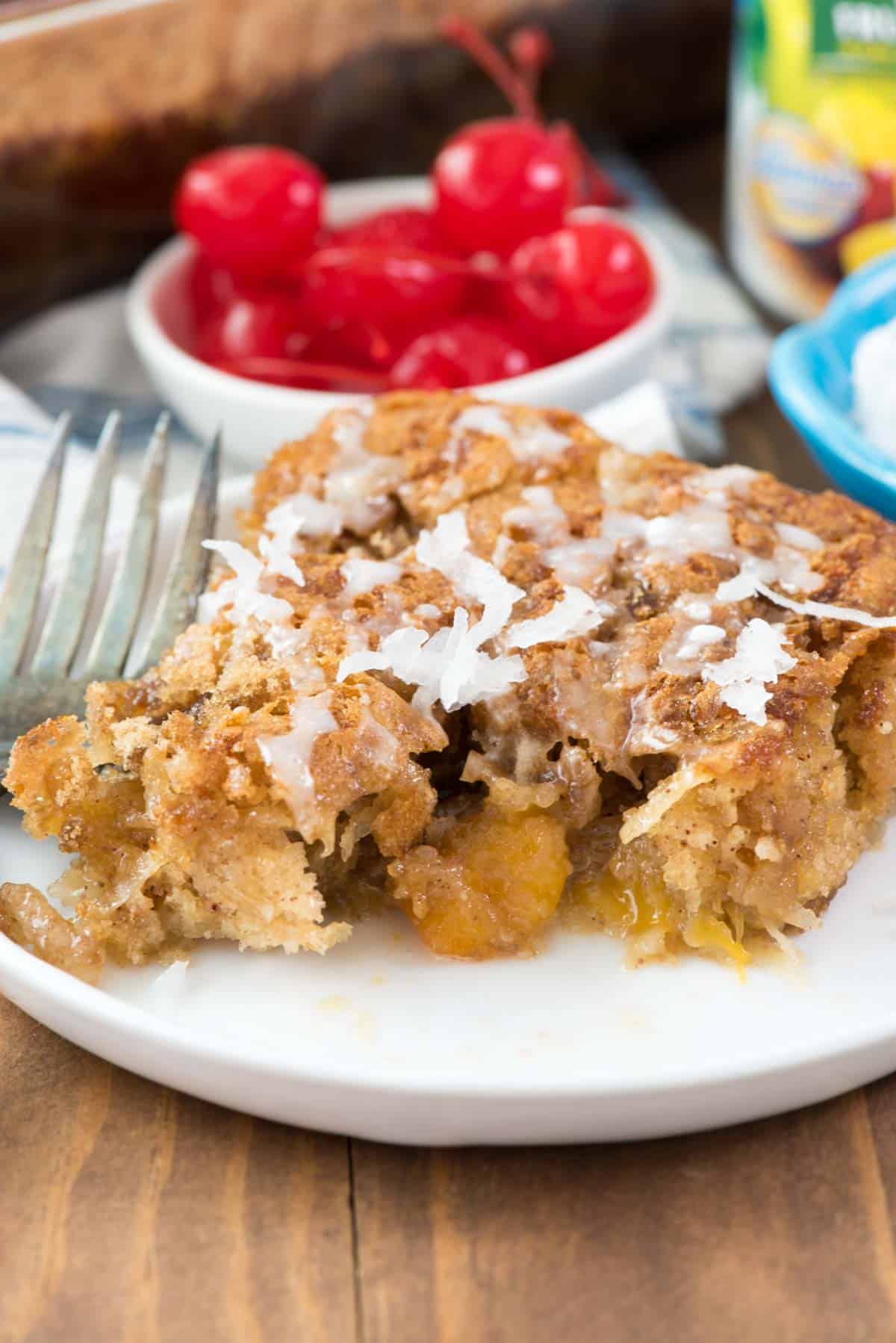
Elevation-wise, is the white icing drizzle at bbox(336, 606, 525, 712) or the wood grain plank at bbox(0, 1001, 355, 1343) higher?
the white icing drizzle at bbox(336, 606, 525, 712)

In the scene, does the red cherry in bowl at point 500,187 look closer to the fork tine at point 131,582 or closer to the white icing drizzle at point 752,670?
the fork tine at point 131,582

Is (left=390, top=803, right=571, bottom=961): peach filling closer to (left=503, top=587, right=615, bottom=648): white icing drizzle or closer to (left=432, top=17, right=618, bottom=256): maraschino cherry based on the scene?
(left=503, top=587, right=615, bottom=648): white icing drizzle

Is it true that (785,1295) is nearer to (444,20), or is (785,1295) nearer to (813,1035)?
(813,1035)

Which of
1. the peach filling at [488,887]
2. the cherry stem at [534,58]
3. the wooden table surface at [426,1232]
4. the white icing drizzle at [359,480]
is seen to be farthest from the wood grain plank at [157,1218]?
the cherry stem at [534,58]

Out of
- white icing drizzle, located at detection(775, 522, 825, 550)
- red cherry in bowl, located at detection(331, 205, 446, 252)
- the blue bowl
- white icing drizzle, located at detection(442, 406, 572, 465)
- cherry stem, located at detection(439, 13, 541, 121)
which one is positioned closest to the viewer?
white icing drizzle, located at detection(775, 522, 825, 550)

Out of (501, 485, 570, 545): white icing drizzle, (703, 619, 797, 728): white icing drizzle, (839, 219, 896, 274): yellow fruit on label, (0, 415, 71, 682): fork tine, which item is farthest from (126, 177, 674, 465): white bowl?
(703, 619, 797, 728): white icing drizzle

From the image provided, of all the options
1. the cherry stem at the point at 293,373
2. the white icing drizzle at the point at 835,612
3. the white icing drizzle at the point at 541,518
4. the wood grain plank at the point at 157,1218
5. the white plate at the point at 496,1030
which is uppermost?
the white icing drizzle at the point at 835,612

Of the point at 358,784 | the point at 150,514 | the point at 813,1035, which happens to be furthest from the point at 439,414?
the point at 813,1035

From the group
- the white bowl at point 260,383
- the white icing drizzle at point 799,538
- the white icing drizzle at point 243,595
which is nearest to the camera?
the white icing drizzle at point 243,595
